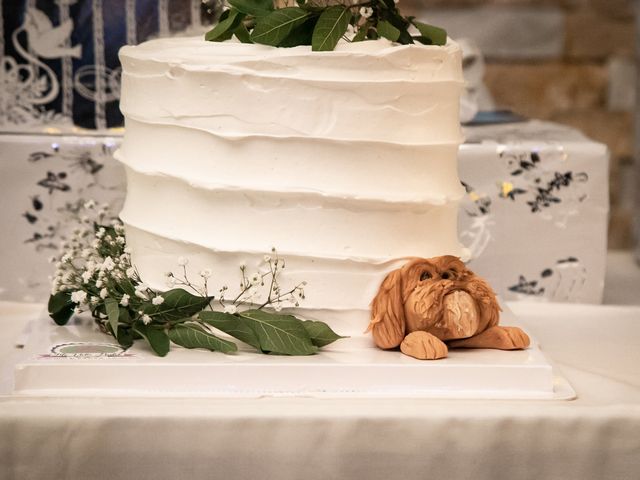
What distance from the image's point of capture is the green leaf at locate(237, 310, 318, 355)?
3.84 ft

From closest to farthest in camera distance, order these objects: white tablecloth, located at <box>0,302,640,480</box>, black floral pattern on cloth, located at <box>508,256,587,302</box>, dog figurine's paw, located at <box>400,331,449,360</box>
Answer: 1. white tablecloth, located at <box>0,302,640,480</box>
2. dog figurine's paw, located at <box>400,331,449,360</box>
3. black floral pattern on cloth, located at <box>508,256,587,302</box>

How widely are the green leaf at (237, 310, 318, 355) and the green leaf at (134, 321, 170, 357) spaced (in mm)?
89

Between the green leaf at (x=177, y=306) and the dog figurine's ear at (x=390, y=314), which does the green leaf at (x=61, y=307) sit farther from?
the dog figurine's ear at (x=390, y=314)

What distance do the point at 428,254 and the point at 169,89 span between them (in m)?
0.36

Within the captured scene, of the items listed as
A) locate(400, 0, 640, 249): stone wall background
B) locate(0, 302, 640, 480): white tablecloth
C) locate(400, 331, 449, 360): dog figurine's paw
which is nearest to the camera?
locate(0, 302, 640, 480): white tablecloth

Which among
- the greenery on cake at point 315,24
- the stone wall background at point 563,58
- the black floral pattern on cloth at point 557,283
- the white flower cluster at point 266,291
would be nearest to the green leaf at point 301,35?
the greenery on cake at point 315,24

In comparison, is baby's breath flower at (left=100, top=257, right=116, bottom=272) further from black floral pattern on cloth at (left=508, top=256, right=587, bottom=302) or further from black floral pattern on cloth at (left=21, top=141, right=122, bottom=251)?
black floral pattern on cloth at (left=508, top=256, right=587, bottom=302)

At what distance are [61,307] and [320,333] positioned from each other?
344 mm

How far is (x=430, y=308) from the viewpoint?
Answer: 1.18 m

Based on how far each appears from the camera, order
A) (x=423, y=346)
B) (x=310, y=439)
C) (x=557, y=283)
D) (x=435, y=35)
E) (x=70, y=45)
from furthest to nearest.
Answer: (x=557, y=283)
(x=70, y=45)
(x=435, y=35)
(x=423, y=346)
(x=310, y=439)

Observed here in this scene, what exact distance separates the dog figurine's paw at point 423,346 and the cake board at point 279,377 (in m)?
0.01

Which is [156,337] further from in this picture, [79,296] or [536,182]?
[536,182]

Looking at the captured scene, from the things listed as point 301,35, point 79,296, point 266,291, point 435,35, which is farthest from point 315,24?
point 79,296

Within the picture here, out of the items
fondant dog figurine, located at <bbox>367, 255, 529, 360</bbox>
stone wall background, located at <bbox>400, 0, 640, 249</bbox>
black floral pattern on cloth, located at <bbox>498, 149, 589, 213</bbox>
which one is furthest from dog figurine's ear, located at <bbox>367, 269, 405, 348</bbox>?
stone wall background, located at <bbox>400, 0, 640, 249</bbox>
